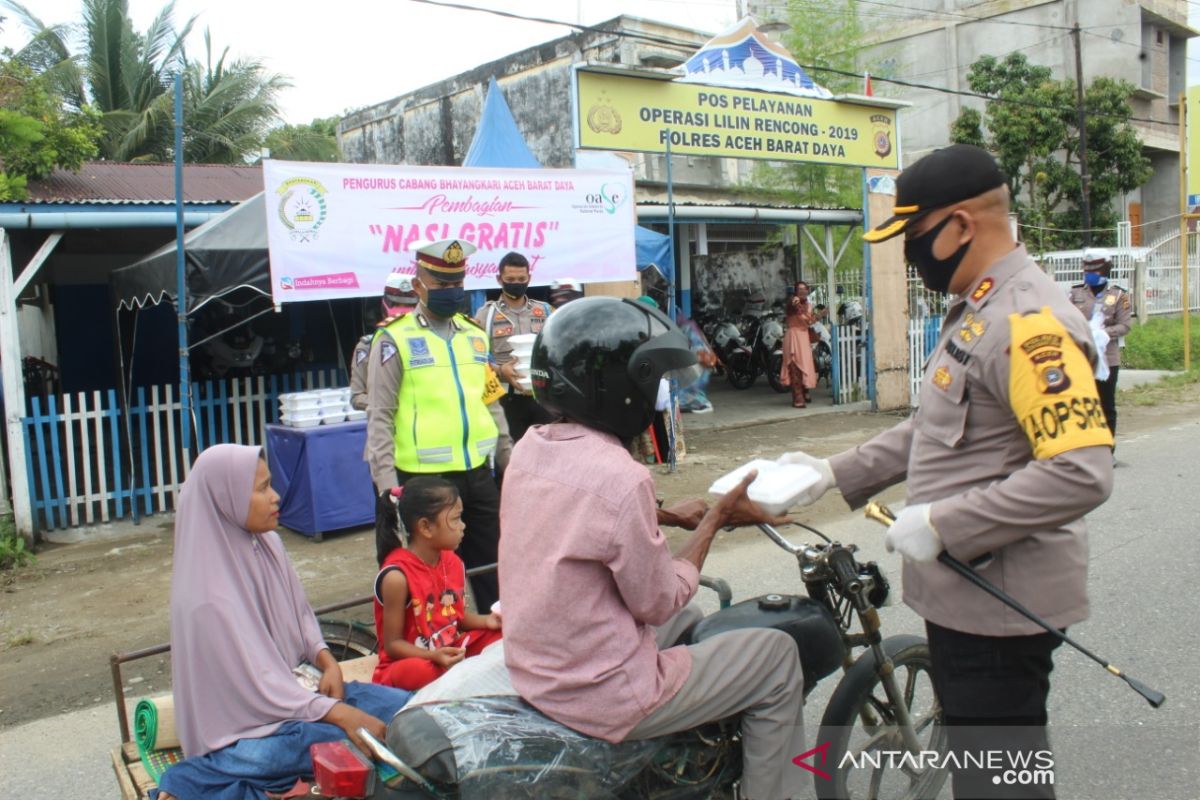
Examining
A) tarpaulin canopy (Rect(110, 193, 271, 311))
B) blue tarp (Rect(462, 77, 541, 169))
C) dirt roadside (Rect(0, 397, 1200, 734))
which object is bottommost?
dirt roadside (Rect(0, 397, 1200, 734))

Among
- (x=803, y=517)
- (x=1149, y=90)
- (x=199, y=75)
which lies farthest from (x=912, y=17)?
(x=803, y=517)

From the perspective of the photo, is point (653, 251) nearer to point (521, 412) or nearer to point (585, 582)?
point (521, 412)

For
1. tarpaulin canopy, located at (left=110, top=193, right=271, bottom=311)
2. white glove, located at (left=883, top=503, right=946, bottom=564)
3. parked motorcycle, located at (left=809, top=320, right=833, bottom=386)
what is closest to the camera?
white glove, located at (left=883, top=503, right=946, bottom=564)

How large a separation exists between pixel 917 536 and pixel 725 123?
9.25 m

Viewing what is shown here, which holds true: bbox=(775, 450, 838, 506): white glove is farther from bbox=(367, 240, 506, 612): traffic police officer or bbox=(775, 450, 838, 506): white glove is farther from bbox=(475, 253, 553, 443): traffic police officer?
bbox=(475, 253, 553, 443): traffic police officer

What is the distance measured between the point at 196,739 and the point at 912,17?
3246 cm

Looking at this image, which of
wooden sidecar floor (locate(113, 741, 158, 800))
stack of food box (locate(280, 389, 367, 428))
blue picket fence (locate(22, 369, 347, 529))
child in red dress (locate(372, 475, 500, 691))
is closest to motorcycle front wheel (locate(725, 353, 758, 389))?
blue picket fence (locate(22, 369, 347, 529))

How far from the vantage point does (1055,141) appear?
23328 millimetres

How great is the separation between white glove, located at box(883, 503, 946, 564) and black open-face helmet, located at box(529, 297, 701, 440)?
24.4 inches

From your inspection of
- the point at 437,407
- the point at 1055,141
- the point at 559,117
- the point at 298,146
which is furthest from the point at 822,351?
the point at 298,146

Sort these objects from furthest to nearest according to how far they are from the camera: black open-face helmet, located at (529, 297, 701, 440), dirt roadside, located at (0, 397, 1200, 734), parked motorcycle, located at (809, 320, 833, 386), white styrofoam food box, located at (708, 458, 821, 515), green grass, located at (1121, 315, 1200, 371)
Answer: green grass, located at (1121, 315, 1200, 371) → parked motorcycle, located at (809, 320, 833, 386) → dirt roadside, located at (0, 397, 1200, 734) → white styrofoam food box, located at (708, 458, 821, 515) → black open-face helmet, located at (529, 297, 701, 440)

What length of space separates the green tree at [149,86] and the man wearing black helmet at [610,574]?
67.5ft

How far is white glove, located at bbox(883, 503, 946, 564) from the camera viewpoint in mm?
2113

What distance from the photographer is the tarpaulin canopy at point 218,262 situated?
7.05 meters
